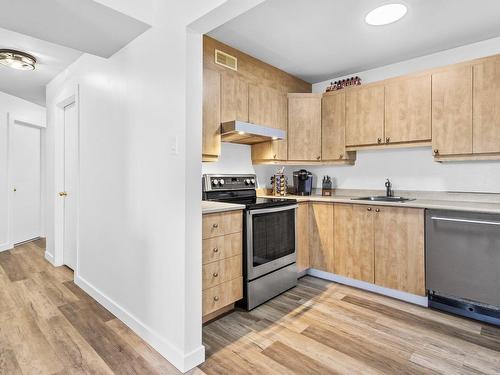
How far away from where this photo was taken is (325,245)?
3064 millimetres

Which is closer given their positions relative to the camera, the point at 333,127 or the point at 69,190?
the point at 333,127

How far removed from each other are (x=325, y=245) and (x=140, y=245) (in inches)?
75.7

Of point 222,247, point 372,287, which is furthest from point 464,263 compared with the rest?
point 222,247

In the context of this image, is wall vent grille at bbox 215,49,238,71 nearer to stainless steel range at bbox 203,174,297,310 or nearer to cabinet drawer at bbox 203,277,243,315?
stainless steel range at bbox 203,174,297,310

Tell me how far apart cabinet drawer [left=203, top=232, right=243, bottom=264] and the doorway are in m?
2.06

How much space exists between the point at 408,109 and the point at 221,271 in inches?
93.1

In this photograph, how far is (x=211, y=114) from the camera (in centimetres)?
257

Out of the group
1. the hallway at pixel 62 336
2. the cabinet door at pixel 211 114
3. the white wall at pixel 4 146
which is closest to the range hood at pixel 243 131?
the cabinet door at pixel 211 114

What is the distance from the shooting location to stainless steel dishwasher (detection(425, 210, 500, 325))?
7.02 ft

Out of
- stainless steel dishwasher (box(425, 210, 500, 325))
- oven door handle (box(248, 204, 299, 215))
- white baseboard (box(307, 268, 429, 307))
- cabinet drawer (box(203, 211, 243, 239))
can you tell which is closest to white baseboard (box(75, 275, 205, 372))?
cabinet drawer (box(203, 211, 243, 239))

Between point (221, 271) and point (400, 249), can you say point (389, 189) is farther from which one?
point (221, 271)

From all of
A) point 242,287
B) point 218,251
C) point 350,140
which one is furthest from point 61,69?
point 350,140

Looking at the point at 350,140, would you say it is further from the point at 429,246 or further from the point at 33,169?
the point at 33,169

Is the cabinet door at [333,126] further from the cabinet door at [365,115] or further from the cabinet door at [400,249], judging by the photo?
the cabinet door at [400,249]
